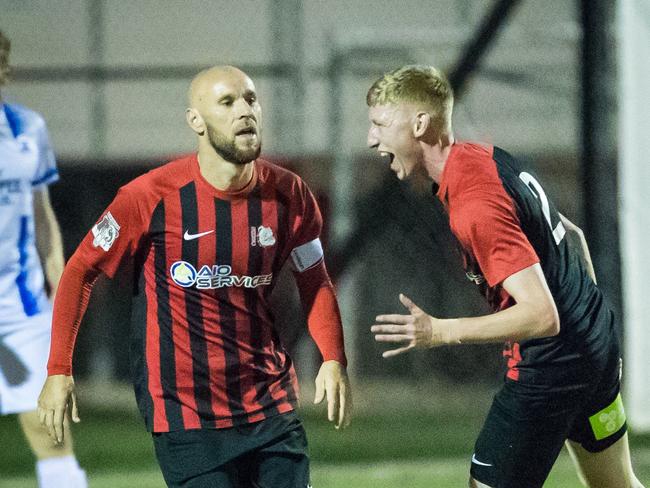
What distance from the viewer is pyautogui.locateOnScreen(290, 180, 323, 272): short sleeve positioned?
14.1ft

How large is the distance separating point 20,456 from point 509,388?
15.9 ft

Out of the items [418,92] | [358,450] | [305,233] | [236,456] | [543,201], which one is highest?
[418,92]

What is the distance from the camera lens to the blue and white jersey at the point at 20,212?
17.9ft

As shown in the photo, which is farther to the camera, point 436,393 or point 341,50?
point 341,50

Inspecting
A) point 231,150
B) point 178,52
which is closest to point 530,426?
point 231,150

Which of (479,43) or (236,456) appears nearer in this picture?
(236,456)

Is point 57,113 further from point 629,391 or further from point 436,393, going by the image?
point 629,391

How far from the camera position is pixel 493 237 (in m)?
3.79

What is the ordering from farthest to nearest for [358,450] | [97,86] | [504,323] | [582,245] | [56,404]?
[97,86] < [358,450] < [582,245] < [56,404] < [504,323]

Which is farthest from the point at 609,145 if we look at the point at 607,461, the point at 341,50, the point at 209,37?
the point at 209,37

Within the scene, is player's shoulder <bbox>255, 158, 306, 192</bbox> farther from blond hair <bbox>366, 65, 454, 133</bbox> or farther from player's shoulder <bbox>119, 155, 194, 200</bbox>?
blond hair <bbox>366, 65, 454, 133</bbox>

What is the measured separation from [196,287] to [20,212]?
1.61 metres

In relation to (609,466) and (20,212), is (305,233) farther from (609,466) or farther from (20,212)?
(20,212)

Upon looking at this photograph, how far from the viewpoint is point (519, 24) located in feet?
30.4
